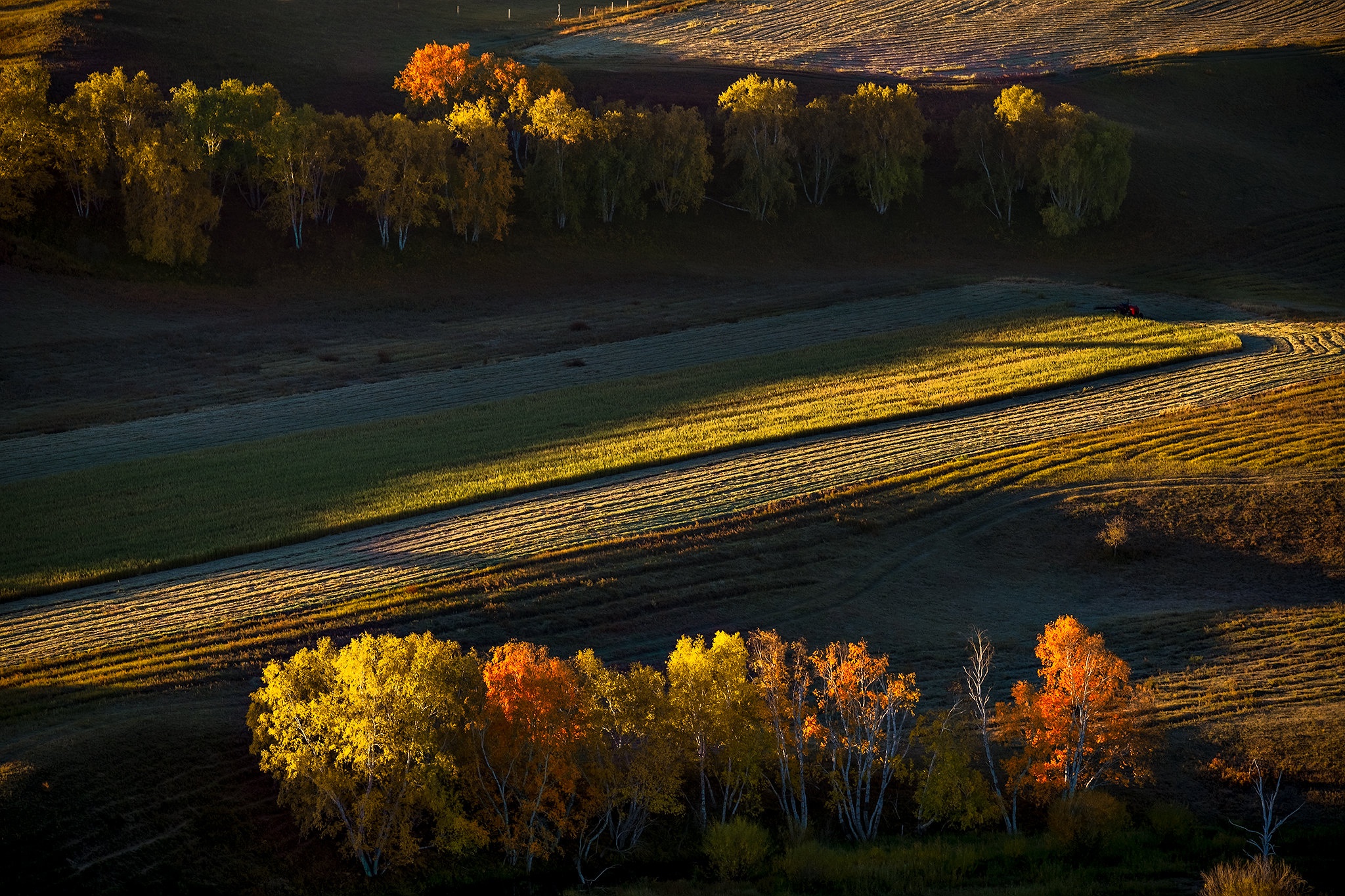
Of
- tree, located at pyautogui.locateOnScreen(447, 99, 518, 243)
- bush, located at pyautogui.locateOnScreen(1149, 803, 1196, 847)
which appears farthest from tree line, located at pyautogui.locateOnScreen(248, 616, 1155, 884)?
tree, located at pyautogui.locateOnScreen(447, 99, 518, 243)

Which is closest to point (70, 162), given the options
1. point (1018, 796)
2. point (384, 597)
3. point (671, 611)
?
point (384, 597)

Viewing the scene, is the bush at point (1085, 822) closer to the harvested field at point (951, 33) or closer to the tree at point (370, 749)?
the tree at point (370, 749)

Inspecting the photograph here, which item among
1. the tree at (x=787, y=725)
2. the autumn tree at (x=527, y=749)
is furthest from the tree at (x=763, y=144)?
the autumn tree at (x=527, y=749)

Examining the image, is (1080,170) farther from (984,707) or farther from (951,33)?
(984,707)

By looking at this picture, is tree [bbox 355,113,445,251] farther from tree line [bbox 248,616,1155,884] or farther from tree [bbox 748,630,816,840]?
tree [bbox 748,630,816,840]

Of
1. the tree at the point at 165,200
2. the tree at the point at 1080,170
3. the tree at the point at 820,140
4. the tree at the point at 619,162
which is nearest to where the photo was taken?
the tree at the point at 165,200

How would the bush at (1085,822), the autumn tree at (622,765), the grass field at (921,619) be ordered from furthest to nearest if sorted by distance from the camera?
the autumn tree at (622,765) < the bush at (1085,822) < the grass field at (921,619)
